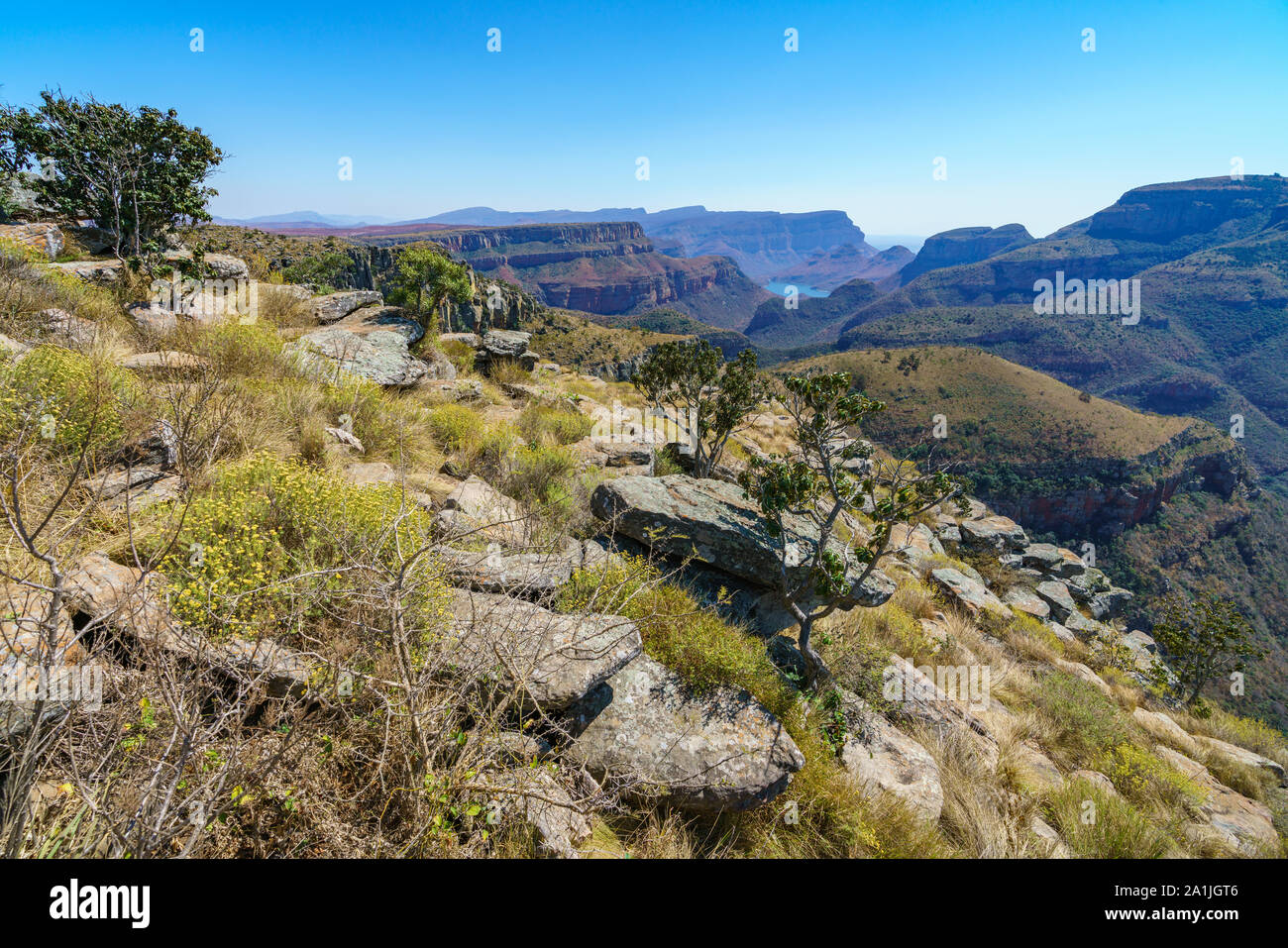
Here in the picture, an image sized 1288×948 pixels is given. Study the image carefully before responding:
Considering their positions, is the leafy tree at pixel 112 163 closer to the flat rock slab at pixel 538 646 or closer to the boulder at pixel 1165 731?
the flat rock slab at pixel 538 646

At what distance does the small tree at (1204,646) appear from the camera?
13.4 m

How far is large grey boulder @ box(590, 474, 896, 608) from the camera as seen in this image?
5.96 metres

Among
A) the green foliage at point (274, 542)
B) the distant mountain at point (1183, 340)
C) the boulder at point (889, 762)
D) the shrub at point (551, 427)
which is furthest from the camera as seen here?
the distant mountain at point (1183, 340)

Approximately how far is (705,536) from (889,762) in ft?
9.93

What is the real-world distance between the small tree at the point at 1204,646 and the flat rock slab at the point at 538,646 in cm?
1745

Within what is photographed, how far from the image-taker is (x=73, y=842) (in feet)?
6.43

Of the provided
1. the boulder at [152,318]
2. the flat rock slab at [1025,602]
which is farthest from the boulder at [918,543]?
the boulder at [152,318]

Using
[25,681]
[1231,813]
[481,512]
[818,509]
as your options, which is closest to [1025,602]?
[1231,813]

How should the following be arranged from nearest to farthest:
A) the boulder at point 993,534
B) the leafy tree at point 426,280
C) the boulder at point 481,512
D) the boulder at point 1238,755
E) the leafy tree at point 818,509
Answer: the boulder at point 481,512 → the leafy tree at point 818,509 → the boulder at point 1238,755 → the leafy tree at point 426,280 → the boulder at point 993,534

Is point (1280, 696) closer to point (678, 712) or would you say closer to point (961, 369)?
point (961, 369)

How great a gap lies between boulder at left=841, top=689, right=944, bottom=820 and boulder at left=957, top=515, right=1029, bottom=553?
54.6 ft

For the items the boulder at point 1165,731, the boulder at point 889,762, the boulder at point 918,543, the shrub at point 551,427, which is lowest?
the boulder at point 1165,731

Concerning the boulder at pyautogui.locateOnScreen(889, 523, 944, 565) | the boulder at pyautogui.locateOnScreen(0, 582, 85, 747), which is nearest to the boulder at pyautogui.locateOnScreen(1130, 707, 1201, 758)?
the boulder at pyautogui.locateOnScreen(889, 523, 944, 565)
